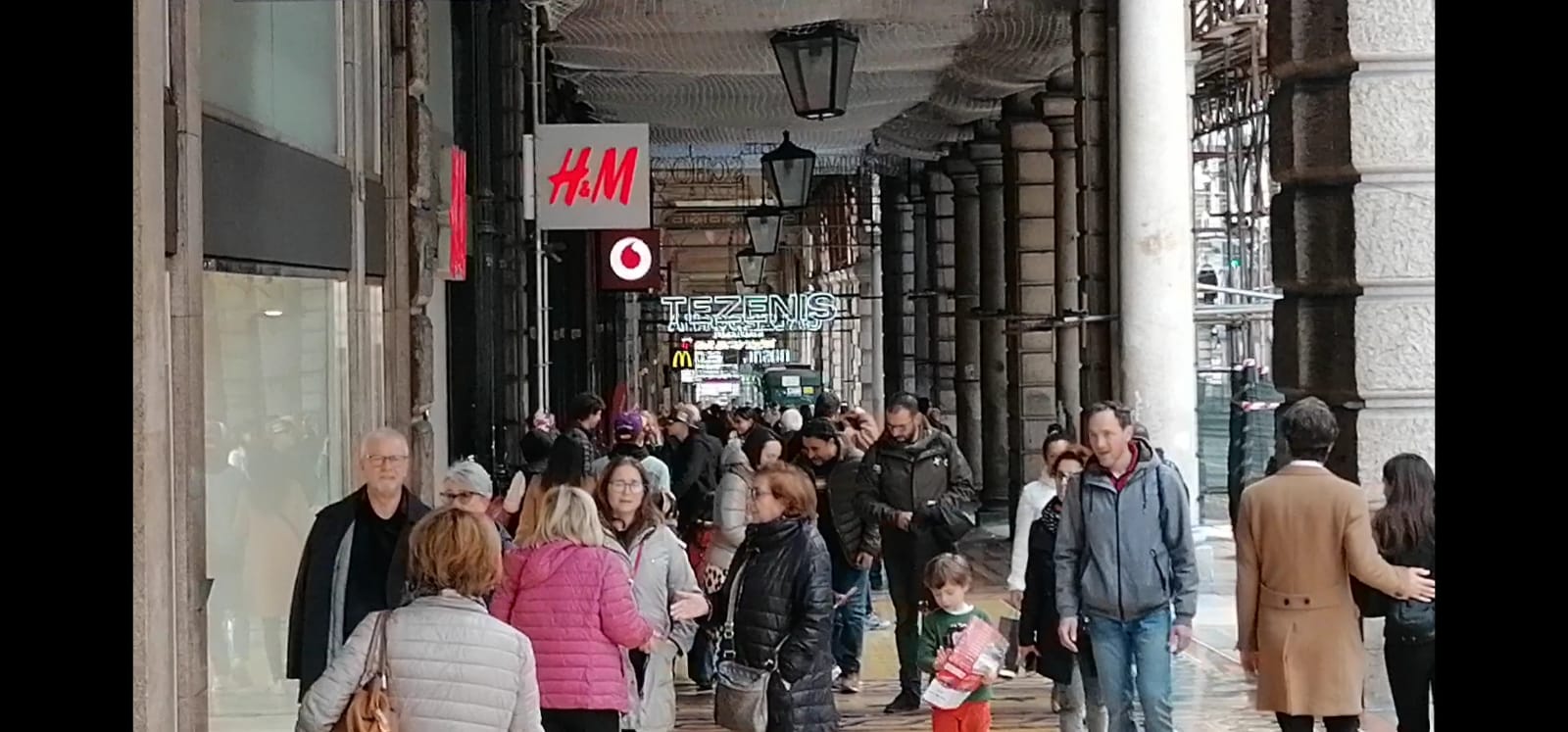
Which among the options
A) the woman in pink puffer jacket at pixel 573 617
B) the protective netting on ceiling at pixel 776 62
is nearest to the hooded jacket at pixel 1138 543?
the woman in pink puffer jacket at pixel 573 617

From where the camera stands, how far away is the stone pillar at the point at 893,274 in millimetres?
31797

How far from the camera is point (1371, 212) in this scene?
7781mm

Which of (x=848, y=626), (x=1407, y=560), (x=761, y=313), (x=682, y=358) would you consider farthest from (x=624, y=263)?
(x=682, y=358)

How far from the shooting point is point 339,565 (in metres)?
6.86

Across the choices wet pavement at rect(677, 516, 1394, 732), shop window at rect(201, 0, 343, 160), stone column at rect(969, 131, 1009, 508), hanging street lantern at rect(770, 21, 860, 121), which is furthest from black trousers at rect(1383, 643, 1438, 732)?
stone column at rect(969, 131, 1009, 508)

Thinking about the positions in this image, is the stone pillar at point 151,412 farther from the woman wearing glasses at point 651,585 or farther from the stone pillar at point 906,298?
the stone pillar at point 906,298

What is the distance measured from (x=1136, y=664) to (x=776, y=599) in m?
1.53

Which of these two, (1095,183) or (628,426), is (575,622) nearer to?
(628,426)

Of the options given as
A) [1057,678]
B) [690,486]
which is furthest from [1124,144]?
[1057,678]

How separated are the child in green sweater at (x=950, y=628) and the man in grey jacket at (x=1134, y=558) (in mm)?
459
